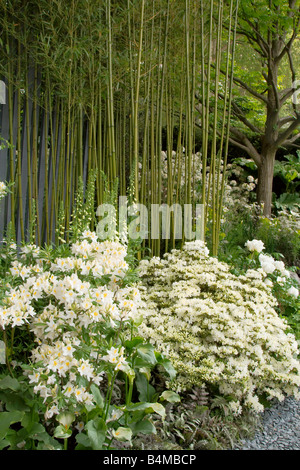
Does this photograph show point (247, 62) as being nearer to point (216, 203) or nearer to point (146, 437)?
point (216, 203)

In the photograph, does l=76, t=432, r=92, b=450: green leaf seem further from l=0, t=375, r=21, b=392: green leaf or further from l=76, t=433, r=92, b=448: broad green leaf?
l=0, t=375, r=21, b=392: green leaf

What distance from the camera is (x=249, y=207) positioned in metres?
4.45

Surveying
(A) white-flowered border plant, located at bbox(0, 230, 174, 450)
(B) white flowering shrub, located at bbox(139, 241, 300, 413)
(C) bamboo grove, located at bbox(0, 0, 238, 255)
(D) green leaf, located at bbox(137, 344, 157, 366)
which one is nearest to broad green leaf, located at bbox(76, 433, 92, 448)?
(A) white-flowered border plant, located at bbox(0, 230, 174, 450)

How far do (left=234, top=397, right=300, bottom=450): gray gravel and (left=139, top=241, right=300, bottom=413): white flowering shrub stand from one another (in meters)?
0.07

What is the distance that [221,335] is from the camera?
1558mm

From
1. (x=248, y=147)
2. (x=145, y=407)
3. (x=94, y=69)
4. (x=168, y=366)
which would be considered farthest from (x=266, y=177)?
(x=145, y=407)

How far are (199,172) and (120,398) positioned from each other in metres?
3.14

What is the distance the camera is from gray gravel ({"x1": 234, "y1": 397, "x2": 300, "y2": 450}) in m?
1.41

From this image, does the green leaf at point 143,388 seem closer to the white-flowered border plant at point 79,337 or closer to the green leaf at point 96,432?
the white-flowered border plant at point 79,337

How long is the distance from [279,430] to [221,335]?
0.41 meters

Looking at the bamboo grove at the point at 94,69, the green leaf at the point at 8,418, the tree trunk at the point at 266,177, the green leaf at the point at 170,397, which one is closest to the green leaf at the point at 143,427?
the green leaf at the point at 170,397

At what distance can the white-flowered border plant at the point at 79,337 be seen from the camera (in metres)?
1.00

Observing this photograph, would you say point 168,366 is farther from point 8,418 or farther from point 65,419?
point 8,418

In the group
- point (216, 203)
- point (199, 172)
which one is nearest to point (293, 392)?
point (216, 203)
